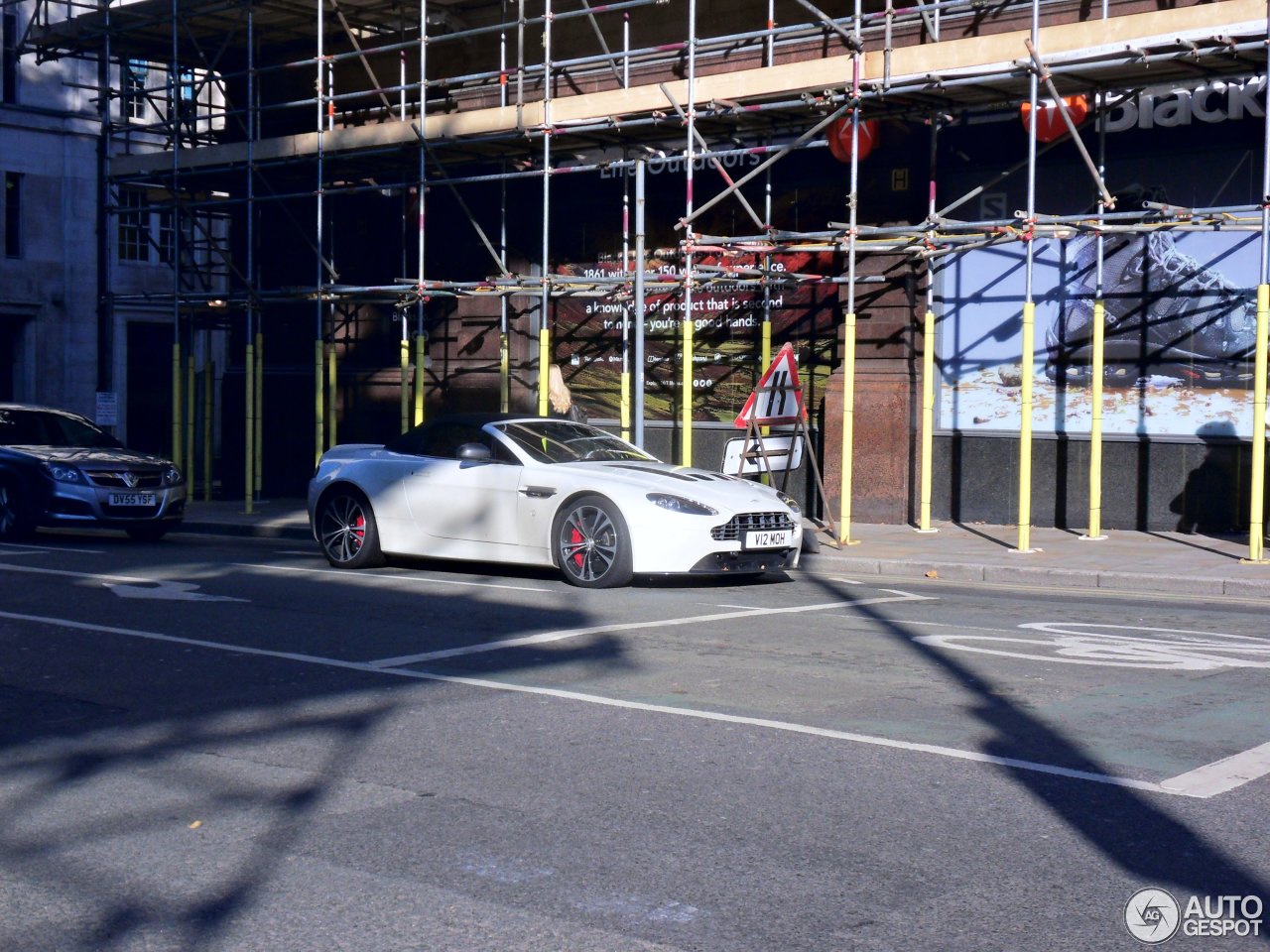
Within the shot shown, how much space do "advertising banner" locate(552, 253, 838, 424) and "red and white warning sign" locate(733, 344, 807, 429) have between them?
2.01m

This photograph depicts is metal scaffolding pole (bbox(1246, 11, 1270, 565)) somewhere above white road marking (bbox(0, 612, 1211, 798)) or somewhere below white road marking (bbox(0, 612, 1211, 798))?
above

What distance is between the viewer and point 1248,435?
49.4 feet

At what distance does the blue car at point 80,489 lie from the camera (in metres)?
15.6

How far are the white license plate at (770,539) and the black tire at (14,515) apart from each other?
834 cm

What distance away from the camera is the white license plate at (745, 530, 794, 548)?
37.6 ft

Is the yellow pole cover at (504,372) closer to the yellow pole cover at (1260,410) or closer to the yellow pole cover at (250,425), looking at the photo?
the yellow pole cover at (250,425)

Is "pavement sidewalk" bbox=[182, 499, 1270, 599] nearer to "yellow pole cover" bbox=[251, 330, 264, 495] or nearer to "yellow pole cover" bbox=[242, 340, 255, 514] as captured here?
"yellow pole cover" bbox=[242, 340, 255, 514]

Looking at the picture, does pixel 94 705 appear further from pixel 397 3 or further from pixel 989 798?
pixel 397 3

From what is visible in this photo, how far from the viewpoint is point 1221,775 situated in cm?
575

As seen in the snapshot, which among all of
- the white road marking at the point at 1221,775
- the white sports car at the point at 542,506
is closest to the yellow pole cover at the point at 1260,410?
the white sports car at the point at 542,506

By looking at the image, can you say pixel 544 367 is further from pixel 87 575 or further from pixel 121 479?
pixel 87 575

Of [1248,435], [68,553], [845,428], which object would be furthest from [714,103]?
[68,553]

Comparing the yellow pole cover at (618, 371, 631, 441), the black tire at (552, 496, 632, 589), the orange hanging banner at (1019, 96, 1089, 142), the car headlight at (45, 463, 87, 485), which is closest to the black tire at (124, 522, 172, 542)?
the car headlight at (45, 463, 87, 485)

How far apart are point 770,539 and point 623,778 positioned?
19.7ft
